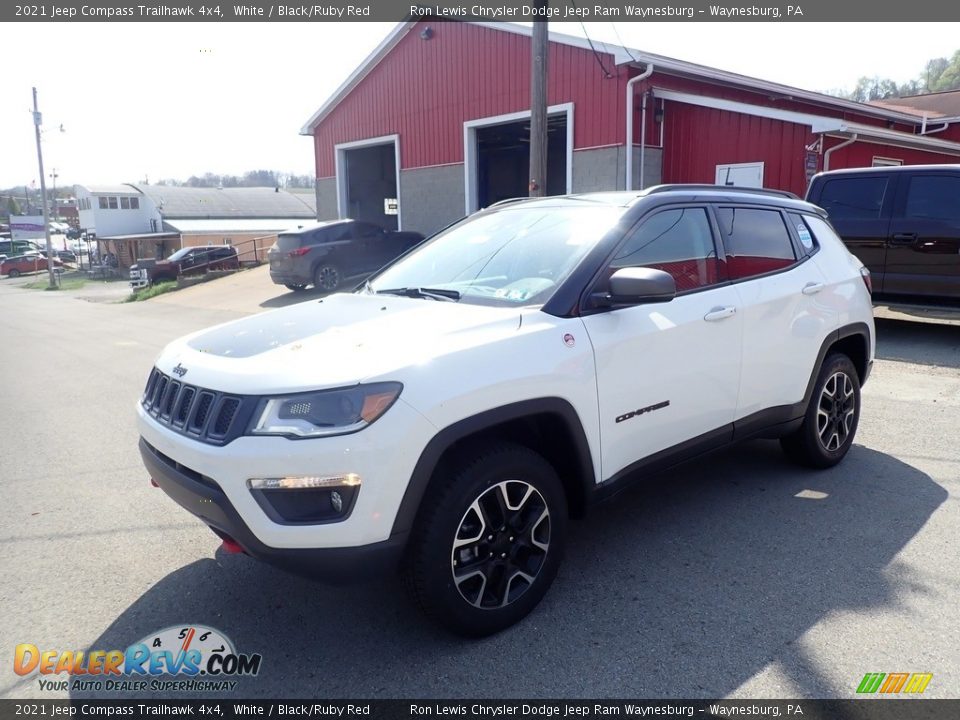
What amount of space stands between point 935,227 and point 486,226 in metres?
7.03

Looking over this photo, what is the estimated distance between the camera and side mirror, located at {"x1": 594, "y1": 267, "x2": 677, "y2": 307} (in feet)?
10.3

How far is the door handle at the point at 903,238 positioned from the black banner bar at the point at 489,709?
25.6 feet

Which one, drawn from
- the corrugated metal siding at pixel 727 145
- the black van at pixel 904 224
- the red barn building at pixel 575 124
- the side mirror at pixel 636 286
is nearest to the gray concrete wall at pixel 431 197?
the red barn building at pixel 575 124

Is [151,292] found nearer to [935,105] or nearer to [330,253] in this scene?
[330,253]

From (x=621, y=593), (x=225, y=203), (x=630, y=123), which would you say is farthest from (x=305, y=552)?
(x=225, y=203)

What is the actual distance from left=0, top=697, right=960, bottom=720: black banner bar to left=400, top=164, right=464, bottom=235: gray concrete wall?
16472mm

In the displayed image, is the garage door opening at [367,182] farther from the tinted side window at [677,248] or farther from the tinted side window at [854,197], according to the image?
the tinted side window at [677,248]

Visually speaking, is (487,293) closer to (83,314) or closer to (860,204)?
(860,204)

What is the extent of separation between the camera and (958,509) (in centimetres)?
412

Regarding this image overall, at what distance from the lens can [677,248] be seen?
3.84 metres

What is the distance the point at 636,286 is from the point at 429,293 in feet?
3.58

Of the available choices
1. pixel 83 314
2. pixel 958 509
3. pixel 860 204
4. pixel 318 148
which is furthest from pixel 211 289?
pixel 958 509

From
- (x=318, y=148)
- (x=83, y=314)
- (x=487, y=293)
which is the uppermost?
(x=318, y=148)

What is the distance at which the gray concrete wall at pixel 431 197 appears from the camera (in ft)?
61.4
